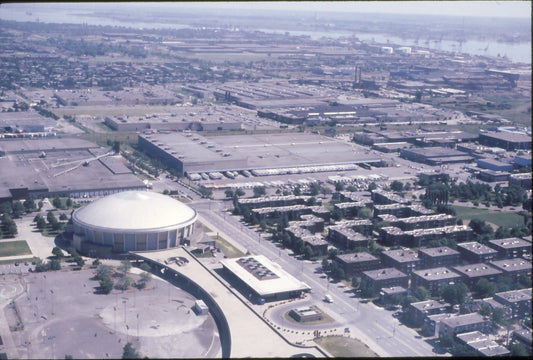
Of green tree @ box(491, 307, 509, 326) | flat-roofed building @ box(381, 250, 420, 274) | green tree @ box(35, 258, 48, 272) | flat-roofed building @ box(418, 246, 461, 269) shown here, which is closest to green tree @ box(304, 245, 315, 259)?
flat-roofed building @ box(381, 250, 420, 274)

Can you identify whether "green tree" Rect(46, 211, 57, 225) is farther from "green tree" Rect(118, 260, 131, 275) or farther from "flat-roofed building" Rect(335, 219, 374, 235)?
"flat-roofed building" Rect(335, 219, 374, 235)

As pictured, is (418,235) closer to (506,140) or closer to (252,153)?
(252,153)

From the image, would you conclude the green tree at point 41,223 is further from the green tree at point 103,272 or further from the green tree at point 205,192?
the green tree at point 205,192

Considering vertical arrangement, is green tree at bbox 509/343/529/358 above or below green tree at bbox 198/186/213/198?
above

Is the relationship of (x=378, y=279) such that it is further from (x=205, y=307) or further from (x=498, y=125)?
(x=498, y=125)

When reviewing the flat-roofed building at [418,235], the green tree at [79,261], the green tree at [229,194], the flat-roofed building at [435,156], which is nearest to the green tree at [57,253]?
the green tree at [79,261]

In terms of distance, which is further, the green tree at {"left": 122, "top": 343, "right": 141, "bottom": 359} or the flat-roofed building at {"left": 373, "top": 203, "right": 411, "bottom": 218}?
the flat-roofed building at {"left": 373, "top": 203, "right": 411, "bottom": 218}

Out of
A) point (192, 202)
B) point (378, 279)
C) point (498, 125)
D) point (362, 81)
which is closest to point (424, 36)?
point (362, 81)
